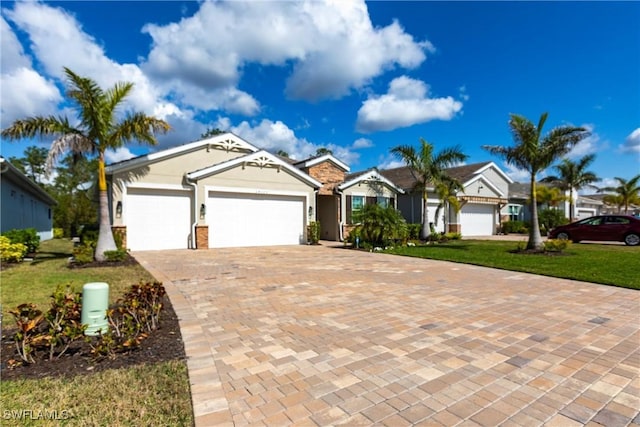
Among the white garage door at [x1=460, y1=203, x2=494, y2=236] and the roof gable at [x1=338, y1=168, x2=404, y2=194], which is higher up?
the roof gable at [x1=338, y1=168, x2=404, y2=194]

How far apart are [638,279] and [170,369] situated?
9495mm

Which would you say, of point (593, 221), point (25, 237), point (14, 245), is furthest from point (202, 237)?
point (593, 221)

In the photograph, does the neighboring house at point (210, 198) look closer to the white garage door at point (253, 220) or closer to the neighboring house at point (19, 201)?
the white garage door at point (253, 220)

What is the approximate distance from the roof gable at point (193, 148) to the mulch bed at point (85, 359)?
10882mm

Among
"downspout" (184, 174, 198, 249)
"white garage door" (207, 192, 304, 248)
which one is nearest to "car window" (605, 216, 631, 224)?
"white garage door" (207, 192, 304, 248)

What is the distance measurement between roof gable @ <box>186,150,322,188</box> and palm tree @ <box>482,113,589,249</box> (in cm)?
952

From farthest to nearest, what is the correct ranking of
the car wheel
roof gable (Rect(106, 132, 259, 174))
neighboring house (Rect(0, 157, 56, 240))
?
the car wheel
roof gable (Rect(106, 132, 259, 174))
neighboring house (Rect(0, 157, 56, 240))

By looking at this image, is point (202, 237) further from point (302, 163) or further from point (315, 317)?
point (315, 317)

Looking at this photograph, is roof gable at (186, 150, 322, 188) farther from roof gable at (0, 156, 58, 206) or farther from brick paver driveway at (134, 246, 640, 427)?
brick paver driveway at (134, 246, 640, 427)

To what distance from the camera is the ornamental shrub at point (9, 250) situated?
10289mm

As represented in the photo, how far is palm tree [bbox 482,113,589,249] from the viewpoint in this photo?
12.0 meters

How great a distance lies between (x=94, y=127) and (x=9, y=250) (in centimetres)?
465

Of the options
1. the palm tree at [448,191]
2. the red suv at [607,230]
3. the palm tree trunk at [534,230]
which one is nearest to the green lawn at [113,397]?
the palm tree trunk at [534,230]

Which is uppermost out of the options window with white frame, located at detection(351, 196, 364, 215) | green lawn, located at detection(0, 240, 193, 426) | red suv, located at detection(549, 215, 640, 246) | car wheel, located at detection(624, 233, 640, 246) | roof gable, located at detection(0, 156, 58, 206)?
roof gable, located at detection(0, 156, 58, 206)
